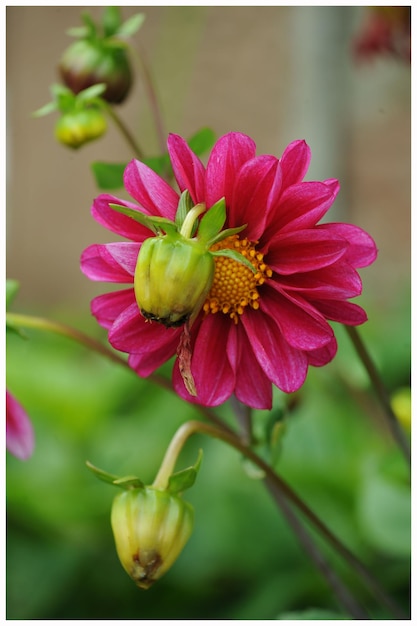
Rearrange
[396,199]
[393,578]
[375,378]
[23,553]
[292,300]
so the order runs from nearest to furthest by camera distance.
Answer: [292,300] < [375,378] < [393,578] < [23,553] < [396,199]

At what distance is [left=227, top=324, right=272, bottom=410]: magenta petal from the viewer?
36cm

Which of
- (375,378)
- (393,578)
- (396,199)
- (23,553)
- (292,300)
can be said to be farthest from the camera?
(396,199)

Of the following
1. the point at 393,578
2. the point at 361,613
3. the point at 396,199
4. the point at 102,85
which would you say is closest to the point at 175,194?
the point at 102,85

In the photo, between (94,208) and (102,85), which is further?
(102,85)

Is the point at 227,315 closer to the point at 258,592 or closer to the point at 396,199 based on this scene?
the point at 258,592

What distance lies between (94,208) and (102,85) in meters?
0.15

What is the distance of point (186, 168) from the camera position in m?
0.34

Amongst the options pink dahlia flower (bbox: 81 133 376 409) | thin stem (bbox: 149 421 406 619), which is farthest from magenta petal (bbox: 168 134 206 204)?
thin stem (bbox: 149 421 406 619)

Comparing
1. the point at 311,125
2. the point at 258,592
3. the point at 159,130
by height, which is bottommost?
the point at 258,592

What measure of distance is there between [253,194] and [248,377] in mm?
84

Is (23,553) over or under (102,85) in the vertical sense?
under

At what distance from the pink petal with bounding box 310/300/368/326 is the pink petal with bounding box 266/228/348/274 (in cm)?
2

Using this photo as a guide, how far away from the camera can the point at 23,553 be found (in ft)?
2.74

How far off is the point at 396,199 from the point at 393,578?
4.08 feet
